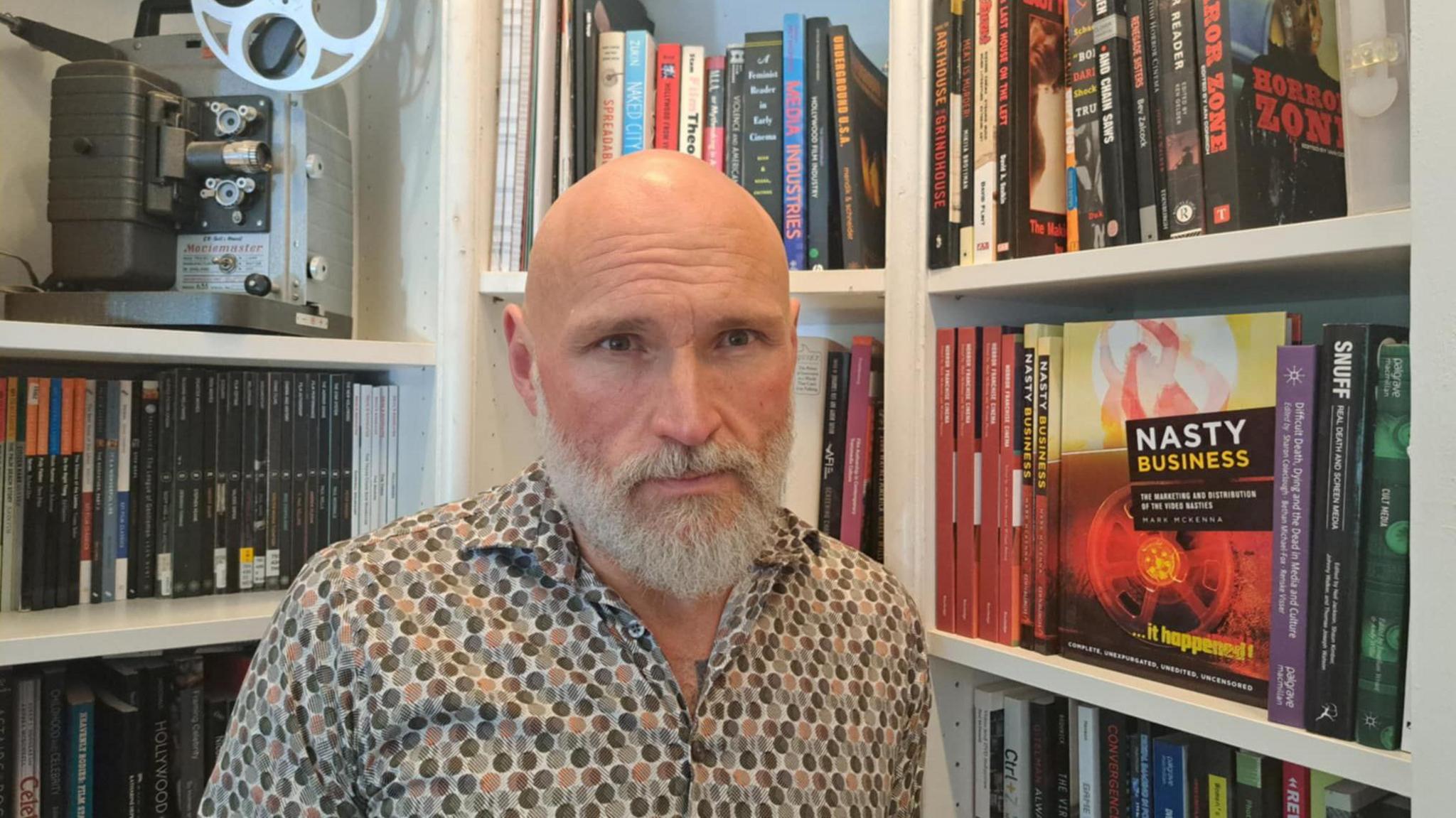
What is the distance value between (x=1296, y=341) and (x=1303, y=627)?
0.82ft

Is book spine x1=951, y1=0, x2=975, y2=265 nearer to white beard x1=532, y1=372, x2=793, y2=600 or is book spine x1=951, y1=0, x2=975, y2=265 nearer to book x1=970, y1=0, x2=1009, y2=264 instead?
book x1=970, y1=0, x2=1009, y2=264

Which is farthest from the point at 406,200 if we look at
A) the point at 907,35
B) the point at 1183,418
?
the point at 1183,418

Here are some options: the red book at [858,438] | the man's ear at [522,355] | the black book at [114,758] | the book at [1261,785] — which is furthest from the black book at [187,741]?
the book at [1261,785]

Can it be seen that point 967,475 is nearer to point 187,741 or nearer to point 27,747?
point 187,741

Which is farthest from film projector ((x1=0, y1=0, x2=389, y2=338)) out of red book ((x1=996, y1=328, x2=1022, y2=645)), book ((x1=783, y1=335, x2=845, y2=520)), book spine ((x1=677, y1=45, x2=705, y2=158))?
red book ((x1=996, y1=328, x2=1022, y2=645))

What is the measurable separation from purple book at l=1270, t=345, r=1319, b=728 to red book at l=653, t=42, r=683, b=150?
0.80m

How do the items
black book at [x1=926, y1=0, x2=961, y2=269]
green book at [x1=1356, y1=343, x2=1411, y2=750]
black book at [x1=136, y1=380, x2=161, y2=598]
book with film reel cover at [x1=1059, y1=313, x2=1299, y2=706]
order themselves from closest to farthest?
green book at [x1=1356, y1=343, x2=1411, y2=750] → book with film reel cover at [x1=1059, y1=313, x2=1299, y2=706] → black book at [x1=926, y1=0, x2=961, y2=269] → black book at [x1=136, y1=380, x2=161, y2=598]

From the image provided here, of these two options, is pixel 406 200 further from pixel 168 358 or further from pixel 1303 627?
pixel 1303 627

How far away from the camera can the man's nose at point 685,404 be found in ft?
2.75

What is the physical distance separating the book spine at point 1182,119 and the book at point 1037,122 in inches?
4.9

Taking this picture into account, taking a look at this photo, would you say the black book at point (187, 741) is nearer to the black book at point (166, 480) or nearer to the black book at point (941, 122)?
the black book at point (166, 480)

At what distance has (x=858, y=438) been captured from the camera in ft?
3.92

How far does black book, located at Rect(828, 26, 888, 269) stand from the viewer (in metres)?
1.15

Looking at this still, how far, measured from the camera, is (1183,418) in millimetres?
853
